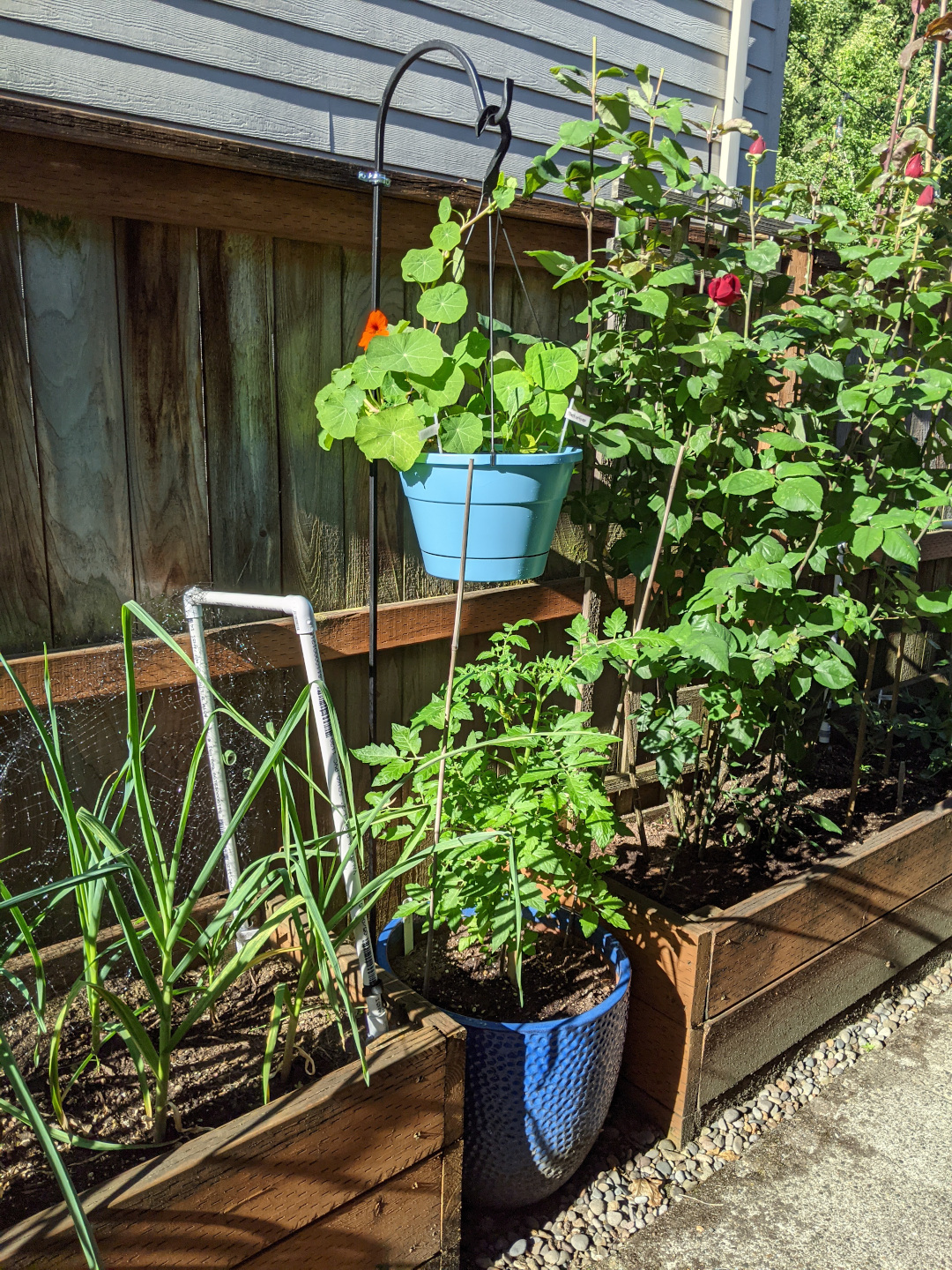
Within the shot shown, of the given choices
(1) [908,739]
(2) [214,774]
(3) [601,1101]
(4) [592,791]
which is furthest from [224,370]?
(1) [908,739]

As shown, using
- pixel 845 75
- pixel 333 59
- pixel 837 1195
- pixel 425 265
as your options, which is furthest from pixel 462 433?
pixel 845 75

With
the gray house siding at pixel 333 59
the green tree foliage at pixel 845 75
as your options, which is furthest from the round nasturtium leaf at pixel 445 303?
the green tree foliage at pixel 845 75

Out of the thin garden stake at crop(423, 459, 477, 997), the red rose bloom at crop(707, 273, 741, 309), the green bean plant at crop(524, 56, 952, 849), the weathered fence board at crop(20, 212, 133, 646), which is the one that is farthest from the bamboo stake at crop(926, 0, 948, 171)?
the weathered fence board at crop(20, 212, 133, 646)

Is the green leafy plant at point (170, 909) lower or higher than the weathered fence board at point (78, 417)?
lower

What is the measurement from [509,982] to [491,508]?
32.7 inches

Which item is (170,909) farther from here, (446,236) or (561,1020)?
(446,236)

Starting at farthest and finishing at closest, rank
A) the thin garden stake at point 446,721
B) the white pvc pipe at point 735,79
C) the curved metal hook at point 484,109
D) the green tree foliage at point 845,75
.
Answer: the green tree foliage at point 845,75, the white pvc pipe at point 735,79, the thin garden stake at point 446,721, the curved metal hook at point 484,109

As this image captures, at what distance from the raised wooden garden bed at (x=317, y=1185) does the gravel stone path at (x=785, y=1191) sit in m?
0.33

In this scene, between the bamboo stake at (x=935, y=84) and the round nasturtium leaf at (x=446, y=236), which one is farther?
the bamboo stake at (x=935, y=84)

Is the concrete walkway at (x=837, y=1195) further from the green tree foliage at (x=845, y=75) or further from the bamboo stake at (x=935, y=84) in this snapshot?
the green tree foliage at (x=845, y=75)

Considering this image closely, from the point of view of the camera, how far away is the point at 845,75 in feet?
54.3

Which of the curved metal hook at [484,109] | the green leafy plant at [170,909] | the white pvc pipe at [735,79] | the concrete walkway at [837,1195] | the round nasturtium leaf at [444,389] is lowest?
the concrete walkway at [837,1195]

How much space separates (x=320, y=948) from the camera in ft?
4.08

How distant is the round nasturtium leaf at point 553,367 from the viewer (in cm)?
144
